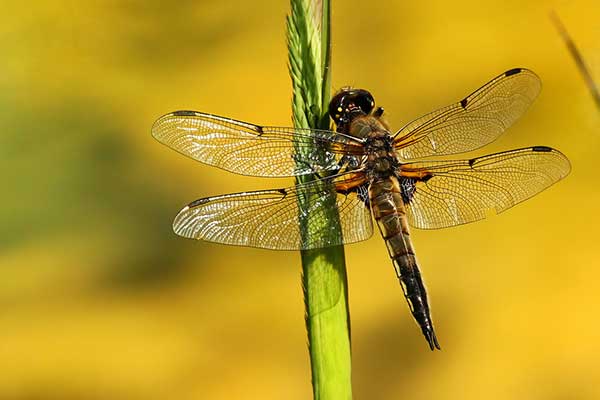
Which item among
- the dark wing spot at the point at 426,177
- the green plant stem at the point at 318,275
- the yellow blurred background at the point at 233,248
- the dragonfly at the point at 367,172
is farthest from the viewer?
the yellow blurred background at the point at 233,248

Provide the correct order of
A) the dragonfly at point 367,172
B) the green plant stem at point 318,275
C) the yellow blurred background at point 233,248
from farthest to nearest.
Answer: the yellow blurred background at point 233,248
the dragonfly at point 367,172
the green plant stem at point 318,275

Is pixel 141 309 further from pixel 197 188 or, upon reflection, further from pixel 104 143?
pixel 104 143

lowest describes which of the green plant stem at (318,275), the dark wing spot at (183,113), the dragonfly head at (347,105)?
the green plant stem at (318,275)

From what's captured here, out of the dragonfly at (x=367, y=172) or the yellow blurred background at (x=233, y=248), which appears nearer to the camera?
the dragonfly at (x=367, y=172)

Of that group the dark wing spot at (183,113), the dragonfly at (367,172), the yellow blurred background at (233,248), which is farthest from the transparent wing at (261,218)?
the yellow blurred background at (233,248)

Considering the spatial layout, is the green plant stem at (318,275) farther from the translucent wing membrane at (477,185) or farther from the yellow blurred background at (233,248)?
the yellow blurred background at (233,248)

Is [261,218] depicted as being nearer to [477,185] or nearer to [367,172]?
[367,172]

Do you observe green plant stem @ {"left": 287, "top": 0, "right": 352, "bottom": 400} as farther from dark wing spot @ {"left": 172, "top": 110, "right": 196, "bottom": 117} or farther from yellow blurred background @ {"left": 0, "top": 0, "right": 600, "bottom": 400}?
yellow blurred background @ {"left": 0, "top": 0, "right": 600, "bottom": 400}

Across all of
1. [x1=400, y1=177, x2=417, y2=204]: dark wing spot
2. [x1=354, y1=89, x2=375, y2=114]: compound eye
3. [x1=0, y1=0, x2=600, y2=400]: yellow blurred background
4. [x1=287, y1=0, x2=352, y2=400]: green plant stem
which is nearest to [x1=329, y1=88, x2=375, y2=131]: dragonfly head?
[x1=354, y1=89, x2=375, y2=114]: compound eye
